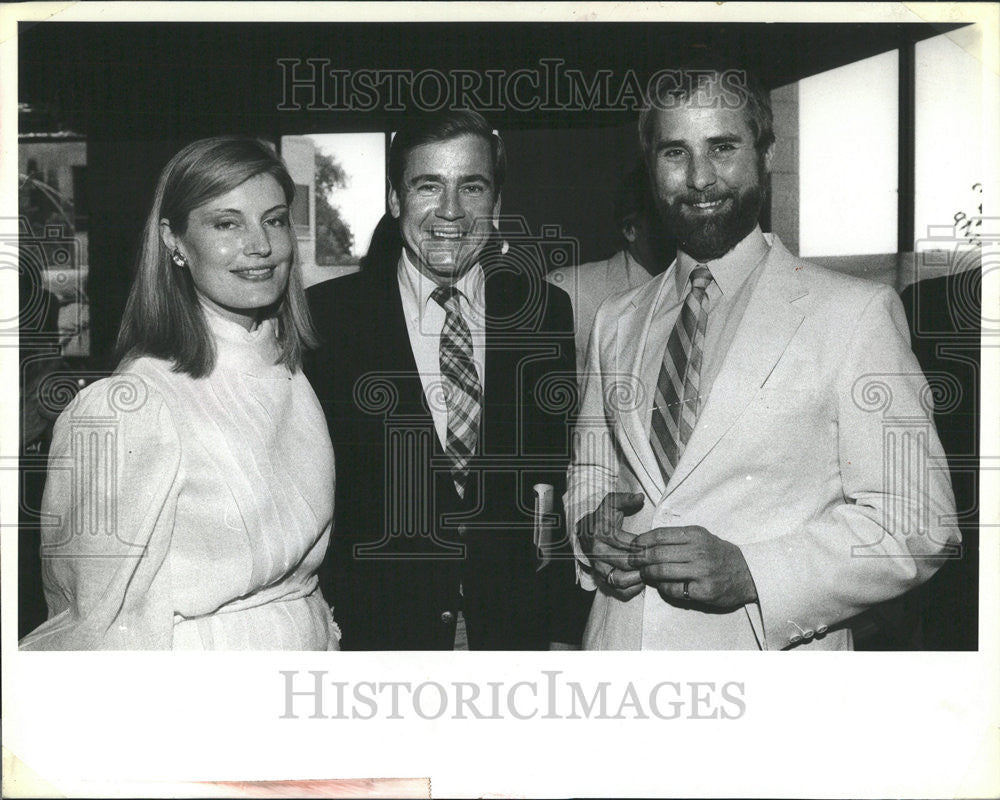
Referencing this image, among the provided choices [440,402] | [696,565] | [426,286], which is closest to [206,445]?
[440,402]

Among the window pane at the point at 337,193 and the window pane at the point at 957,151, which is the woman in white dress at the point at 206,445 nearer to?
the window pane at the point at 337,193

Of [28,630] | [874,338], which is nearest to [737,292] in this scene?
[874,338]

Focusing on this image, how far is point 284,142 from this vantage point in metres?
3.65

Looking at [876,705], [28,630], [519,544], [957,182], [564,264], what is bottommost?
[876,705]

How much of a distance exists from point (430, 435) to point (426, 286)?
1.52 ft

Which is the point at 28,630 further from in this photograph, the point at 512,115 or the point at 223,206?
the point at 512,115

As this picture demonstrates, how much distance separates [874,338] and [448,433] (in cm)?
132

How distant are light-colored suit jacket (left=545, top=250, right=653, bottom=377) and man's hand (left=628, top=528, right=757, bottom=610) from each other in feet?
1.90

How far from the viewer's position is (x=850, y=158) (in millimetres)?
3662

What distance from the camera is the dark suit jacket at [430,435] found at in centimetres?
369

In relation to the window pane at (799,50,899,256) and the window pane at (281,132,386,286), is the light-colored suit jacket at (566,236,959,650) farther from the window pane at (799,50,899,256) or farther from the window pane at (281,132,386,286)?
the window pane at (281,132,386,286)

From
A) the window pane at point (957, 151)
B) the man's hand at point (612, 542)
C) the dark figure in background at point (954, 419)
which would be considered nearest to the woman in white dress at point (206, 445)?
the man's hand at point (612, 542)

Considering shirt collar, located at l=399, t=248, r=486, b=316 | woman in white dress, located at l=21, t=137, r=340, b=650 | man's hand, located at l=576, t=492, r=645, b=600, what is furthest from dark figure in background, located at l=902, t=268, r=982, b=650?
woman in white dress, located at l=21, t=137, r=340, b=650

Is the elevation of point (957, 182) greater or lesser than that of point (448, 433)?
greater
